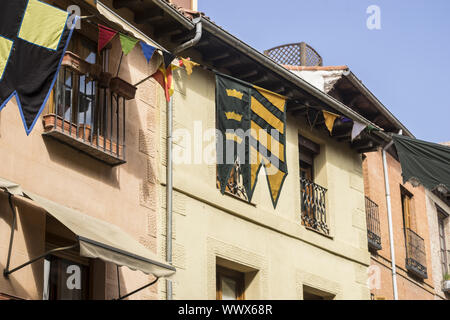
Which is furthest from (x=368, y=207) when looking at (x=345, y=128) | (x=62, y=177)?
(x=62, y=177)

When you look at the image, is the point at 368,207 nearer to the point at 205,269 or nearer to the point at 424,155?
the point at 424,155

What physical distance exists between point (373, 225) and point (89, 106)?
8464 millimetres

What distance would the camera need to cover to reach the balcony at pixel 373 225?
696 inches

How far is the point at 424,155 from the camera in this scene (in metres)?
15.4

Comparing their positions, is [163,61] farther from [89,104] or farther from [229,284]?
[229,284]

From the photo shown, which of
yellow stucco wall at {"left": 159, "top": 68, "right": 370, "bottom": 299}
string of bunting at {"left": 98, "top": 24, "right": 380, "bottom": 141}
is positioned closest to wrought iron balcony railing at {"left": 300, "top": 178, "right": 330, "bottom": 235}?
yellow stucco wall at {"left": 159, "top": 68, "right": 370, "bottom": 299}

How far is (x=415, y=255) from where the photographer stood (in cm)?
2014

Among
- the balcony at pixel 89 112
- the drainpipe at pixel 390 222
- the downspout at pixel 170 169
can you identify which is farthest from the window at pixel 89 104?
the drainpipe at pixel 390 222

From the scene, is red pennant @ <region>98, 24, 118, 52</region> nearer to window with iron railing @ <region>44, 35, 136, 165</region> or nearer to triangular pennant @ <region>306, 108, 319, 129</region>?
window with iron railing @ <region>44, 35, 136, 165</region>

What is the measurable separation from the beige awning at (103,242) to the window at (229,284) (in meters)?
2.88

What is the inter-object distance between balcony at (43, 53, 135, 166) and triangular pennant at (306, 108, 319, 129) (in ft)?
15.5

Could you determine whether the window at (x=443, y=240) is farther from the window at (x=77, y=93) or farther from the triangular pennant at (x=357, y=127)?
the window at (x=77, y=93)

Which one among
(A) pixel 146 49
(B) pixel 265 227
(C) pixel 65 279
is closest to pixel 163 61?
(A) pixel 146 49

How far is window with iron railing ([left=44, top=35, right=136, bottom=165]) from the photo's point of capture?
10703 millimetres
